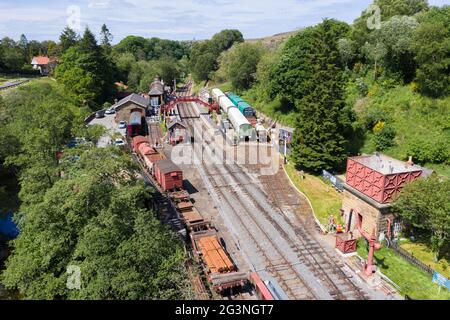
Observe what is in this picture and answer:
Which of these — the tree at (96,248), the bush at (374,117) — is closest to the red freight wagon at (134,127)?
the tree at (96,248)

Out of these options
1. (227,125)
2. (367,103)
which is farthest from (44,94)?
(367,103)

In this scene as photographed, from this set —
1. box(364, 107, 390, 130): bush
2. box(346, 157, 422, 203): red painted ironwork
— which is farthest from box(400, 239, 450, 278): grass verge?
box(364, 107, 390, 130): bush

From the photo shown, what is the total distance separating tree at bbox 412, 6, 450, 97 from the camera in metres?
37.1

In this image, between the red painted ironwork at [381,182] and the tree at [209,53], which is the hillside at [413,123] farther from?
the tree at [209,53]

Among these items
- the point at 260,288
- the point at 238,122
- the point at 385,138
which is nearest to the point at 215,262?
the point at 260,288

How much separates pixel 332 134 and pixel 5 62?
324 ft

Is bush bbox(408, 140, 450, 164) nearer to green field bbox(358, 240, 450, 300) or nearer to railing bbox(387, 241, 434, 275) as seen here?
railing bbox(387, 241, 434, 275)

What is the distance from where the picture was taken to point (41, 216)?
66.8 feet

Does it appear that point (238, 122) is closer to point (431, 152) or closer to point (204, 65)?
point (431, 152)

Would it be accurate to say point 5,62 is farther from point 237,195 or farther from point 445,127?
point 445,127

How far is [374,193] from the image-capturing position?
86.1ft

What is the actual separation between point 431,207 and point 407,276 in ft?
15.6

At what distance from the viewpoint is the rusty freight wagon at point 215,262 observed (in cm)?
2127
